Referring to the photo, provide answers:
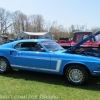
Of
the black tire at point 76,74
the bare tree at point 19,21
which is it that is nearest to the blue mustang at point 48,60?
the black tire at point 76,74

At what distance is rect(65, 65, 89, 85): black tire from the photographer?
5.02m

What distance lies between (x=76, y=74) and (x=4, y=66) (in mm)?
2989

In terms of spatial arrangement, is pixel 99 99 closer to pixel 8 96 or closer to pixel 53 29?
pixel 8 96

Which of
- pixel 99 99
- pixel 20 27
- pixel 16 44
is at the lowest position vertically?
pixel 99 99

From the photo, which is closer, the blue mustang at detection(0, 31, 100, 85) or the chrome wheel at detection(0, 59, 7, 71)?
the blue mustang at detection(0, 31, 100, 85)

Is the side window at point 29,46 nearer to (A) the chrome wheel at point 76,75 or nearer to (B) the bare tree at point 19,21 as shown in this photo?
(A) the chrome wheel at point 76,75

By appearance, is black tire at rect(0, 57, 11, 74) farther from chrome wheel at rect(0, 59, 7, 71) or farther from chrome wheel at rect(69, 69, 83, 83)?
chrome wheel at rect(69, 69, 83, 83)

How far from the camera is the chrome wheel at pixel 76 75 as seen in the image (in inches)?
201

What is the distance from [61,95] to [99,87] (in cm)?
141

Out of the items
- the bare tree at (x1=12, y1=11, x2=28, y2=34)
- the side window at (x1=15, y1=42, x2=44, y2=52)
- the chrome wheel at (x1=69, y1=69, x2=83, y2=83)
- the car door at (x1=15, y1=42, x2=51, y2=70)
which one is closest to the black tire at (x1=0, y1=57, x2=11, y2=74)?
the car door at (x1=15, y1=42, x2=51, y2=70)

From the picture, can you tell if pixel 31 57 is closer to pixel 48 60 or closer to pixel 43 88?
pixel 48 60

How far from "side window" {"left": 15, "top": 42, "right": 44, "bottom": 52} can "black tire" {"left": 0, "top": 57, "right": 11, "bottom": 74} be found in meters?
0.72

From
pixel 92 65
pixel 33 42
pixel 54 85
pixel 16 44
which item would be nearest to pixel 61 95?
pixel 54 85

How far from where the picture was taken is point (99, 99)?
4129 mm
